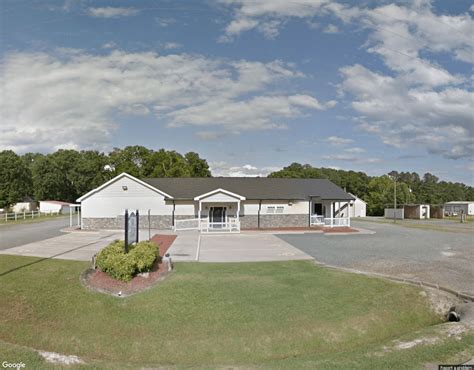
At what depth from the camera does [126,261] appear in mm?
13672

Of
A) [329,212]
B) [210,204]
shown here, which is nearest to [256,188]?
[210,204]

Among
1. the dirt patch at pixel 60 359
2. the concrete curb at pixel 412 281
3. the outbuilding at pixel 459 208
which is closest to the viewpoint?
the dirt patch at pixel 60 359

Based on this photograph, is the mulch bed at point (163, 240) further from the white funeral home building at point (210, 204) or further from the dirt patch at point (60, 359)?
the dirt patch at point (60, 359)

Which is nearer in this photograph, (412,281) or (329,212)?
(412,281)

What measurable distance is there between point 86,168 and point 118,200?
46.8 m

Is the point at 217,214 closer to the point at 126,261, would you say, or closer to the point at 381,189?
the point at 126,261

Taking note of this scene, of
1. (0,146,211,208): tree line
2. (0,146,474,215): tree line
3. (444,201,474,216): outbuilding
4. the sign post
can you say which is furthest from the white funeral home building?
(444,201,474,216): outbuilding

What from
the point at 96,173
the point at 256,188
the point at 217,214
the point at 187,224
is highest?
the point at 96,173

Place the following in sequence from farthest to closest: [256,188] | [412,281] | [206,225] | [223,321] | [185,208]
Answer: [256,188] → [185,208] → [206,225] → [412,281] → [223,321]

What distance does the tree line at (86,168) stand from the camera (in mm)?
65000

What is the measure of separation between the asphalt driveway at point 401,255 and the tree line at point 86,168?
41.8 m

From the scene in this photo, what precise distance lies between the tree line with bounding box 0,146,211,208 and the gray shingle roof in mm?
28424

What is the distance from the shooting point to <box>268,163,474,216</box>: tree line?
6724 centimetres

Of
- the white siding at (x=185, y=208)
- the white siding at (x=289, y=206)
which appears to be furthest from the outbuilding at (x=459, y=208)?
the white siding at (x=185, y=208)
